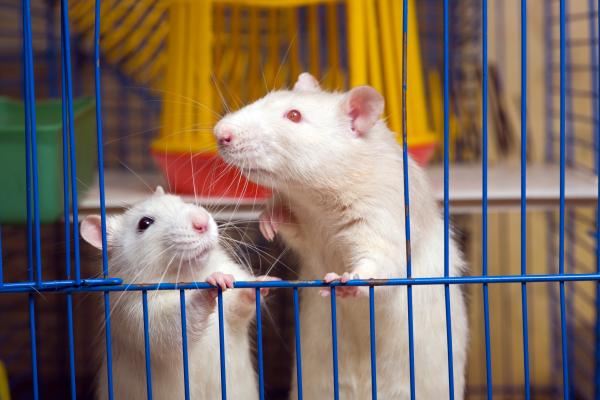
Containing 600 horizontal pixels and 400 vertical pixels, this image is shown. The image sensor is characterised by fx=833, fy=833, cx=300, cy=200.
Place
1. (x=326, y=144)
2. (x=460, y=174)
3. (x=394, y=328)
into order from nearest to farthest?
(x=326, y=144)
(x=394, y=328)
(x=460, y=174)

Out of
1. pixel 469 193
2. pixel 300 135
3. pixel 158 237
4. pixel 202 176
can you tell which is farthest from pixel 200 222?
pixel 469 193

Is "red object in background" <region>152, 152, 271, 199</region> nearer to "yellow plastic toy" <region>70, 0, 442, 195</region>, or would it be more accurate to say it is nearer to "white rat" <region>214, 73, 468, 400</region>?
"yellow plastic toy" <region>70, 0, 442, 195</region>

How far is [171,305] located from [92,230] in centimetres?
26

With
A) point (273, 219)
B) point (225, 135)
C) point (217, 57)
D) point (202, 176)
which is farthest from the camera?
point (217, 57)

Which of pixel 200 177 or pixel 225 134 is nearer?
pixel 225 134

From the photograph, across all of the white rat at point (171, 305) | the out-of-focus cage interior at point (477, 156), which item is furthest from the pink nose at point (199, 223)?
the out-of-focus cage interior at point (477, 156)

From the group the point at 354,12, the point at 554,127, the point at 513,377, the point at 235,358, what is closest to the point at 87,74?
the point at 354,12

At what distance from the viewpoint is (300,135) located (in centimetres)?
172

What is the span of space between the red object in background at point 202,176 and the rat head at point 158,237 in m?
0.29

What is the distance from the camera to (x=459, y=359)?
196cm

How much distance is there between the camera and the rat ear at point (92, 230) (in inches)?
69.2

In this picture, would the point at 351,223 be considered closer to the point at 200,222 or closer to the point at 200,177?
the point at 200,222

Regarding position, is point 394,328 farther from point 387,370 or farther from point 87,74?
point 87,74

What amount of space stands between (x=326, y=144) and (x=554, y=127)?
176 cm
